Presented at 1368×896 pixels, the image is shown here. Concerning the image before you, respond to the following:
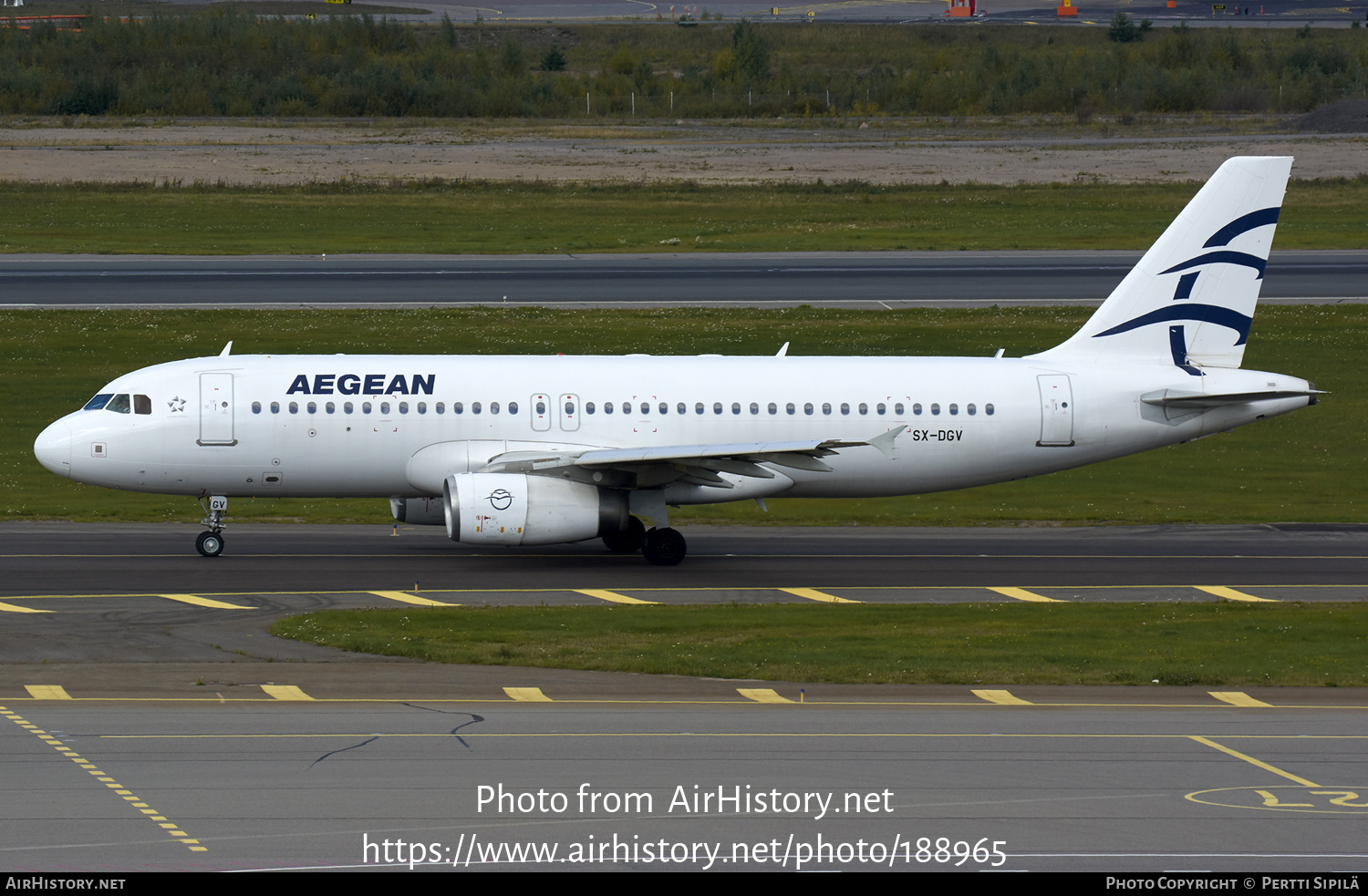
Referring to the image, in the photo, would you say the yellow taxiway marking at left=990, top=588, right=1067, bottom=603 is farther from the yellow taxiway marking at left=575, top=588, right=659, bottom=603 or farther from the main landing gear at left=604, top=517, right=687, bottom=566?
the yellow taxiway marking at left=575, top=588, right=659, bottom=603

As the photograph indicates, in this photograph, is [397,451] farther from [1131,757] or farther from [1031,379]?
[1131,757]

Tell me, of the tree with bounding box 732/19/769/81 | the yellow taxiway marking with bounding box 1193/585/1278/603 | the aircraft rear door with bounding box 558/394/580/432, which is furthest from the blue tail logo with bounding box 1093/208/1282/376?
the tree with bounding box 732/19/769/81

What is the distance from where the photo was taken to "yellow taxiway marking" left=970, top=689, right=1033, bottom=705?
2459 cm

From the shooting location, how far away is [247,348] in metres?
58.6

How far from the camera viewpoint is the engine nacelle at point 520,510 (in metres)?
33.6

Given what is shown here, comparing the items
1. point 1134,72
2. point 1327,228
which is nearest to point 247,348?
point 1327,228

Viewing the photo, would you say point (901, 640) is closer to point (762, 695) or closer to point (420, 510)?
point (762, 695)

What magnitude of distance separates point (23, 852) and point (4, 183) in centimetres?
9372

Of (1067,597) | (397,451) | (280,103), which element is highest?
(280,103)

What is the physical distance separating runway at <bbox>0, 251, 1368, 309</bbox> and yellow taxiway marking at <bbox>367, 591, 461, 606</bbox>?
116 ft

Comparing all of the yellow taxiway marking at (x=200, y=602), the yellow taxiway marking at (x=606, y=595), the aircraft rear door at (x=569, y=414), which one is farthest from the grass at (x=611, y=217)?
the yellow taxiway marking at (x=200, y=602)

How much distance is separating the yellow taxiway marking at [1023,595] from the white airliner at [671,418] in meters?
3.74

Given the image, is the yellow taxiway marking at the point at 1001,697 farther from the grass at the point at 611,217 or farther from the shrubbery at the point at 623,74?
the shrubbery at the point at 623,74

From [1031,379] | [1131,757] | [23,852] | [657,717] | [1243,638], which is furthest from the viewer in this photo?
[1031,379]
